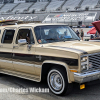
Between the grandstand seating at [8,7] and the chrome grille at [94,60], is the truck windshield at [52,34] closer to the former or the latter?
the chrome grille at [94,60]

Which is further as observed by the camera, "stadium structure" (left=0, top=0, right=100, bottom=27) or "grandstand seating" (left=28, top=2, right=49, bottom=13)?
"grandstand seating" (left=28, top=2, right=49, bottom=13)

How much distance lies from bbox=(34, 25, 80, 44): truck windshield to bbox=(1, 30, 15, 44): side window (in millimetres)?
1074

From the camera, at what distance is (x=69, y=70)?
183 inches

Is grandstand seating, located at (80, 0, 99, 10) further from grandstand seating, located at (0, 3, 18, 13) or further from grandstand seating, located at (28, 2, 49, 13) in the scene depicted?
grandstand seating, located at (0, 3, 18, 13)

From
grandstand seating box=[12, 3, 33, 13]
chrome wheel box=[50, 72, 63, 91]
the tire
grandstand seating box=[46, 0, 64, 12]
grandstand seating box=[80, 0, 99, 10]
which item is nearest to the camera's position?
the tire

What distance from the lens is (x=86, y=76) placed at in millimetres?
Answer: 4523

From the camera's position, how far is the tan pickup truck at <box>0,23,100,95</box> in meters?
4.64

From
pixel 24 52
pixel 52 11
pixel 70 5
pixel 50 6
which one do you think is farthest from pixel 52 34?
pixel 50 6

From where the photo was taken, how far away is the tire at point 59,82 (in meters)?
4.87

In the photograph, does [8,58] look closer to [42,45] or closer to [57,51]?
Answer: [42,45]

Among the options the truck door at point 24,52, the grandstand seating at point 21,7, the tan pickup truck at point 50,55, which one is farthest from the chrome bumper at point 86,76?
the grandstand seating at point 21,7

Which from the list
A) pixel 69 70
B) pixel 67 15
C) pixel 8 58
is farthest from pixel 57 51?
pixel 67 15

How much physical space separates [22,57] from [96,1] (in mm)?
58030

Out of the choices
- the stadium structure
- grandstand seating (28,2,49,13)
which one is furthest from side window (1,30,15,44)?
grandstand seating (28,2,49,13)
